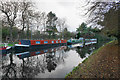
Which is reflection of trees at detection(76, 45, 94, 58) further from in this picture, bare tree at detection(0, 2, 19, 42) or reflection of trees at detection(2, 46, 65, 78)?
bare tree at detection(0, 2, 19, 42)

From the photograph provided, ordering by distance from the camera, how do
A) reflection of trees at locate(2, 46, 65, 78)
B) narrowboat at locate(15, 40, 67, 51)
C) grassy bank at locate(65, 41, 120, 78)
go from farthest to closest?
narrowboat at locate(15, 40, 67, 51) → reflection of trees at locate(2, 46, 65, 78) → grassy bank at locate(65, 41, 120, 78)

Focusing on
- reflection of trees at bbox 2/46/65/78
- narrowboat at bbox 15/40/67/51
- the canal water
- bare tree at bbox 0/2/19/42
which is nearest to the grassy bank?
the canal water

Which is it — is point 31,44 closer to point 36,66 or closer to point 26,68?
point 36,66

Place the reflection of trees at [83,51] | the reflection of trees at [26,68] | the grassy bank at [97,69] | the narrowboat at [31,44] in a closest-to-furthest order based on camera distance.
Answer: the grassy bank at [97,69], the reflection of trees at [26,68], the reflection of trees at [83,51], the narrowboat at [31,44]

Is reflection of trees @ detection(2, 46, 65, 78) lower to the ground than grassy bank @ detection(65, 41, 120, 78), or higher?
lower

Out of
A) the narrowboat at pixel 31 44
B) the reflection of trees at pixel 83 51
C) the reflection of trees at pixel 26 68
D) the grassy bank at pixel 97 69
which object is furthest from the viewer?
the narrowboat at pixel 31 44

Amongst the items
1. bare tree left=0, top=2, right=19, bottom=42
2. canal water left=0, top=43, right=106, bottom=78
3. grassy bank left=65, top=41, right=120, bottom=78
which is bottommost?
canal water left=0, top=43, right=106, bottom=78

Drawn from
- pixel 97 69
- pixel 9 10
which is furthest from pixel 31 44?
pixel 97 69

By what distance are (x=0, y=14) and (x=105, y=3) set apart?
16.3m

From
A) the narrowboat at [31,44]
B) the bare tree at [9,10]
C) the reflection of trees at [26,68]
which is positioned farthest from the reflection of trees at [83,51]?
the bare tree at [9,10]

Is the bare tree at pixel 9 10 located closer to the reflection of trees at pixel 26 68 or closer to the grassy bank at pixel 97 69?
the reflection of trees at pixel 26 68

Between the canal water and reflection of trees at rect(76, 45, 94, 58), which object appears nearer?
the canal water

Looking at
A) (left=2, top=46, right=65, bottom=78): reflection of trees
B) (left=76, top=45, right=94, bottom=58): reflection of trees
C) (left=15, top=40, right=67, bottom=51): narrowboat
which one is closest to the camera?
(left=2, top=46, right=65, bottom=78): reflection of trees

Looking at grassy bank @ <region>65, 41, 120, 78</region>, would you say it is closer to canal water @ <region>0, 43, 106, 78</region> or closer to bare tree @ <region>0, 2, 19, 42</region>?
canal water @ <region>0, 43, 106, 78</region>
